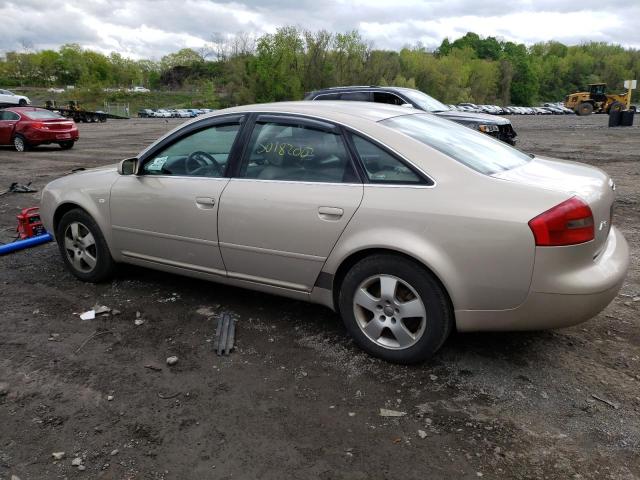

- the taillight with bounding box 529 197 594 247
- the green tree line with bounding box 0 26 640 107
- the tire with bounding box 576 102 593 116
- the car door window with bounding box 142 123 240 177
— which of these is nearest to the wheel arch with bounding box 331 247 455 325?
the taillight with bounding box 529 197 594 247

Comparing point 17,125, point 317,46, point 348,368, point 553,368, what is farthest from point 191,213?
point 317,46

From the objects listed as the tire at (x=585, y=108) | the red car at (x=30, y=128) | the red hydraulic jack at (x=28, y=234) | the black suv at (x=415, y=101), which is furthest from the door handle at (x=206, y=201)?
the tire at (x=585, y=108)

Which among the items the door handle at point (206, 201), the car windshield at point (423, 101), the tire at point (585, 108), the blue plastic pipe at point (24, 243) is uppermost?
the tire at point (585, 108)

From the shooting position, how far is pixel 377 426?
2.73 metres

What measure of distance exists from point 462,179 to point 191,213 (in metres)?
2.01

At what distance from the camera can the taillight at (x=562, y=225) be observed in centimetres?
274

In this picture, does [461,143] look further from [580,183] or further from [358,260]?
[358,260]

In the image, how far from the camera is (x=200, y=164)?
160 inches

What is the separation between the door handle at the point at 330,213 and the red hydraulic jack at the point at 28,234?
12.9ft

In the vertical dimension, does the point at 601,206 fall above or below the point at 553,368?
above

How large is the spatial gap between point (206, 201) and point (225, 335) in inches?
38.9

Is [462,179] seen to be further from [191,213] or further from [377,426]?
[191,213]

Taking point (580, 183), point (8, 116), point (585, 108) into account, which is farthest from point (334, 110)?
point (585, 108)

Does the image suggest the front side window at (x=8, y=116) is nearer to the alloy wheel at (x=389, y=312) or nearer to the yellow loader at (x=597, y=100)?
the alloy wheel at (x=389, y=312)
